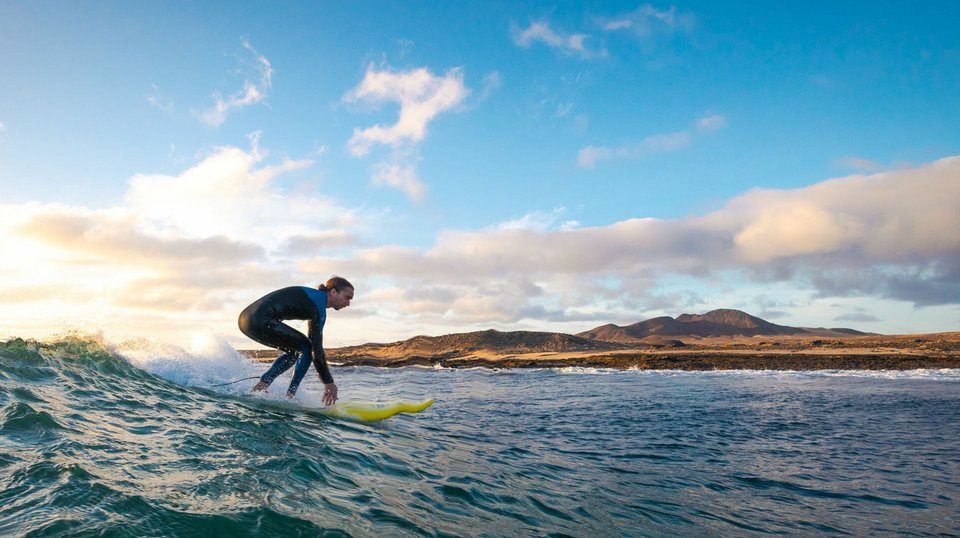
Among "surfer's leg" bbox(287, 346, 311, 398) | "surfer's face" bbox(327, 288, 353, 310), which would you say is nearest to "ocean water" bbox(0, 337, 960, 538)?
"surfer's leg" bbox(287, 346, 311, 398)

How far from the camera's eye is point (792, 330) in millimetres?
131375

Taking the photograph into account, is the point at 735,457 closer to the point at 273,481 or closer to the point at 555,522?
the point at 555,522

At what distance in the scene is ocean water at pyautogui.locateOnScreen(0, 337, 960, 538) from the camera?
11.0 feet

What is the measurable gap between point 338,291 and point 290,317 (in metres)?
0.95

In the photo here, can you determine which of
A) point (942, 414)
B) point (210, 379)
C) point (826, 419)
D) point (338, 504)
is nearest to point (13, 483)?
point (338, 504)

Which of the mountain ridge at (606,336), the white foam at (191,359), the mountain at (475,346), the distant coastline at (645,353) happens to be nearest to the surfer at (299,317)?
the white foam at (191,359)

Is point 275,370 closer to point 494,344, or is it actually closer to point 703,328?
point 494,344

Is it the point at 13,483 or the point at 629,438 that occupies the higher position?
the point at 13,483

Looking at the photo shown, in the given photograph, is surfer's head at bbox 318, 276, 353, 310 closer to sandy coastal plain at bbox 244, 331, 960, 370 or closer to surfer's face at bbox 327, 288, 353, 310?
surfer's face at bbox 327, 288, 353, 310

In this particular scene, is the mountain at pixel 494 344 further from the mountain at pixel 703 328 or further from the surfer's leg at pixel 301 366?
the mountain at pixel 703 328

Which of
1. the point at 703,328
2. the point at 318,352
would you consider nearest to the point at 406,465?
the point at 318,352

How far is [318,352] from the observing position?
8.33 m

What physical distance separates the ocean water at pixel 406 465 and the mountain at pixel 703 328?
105446 mm

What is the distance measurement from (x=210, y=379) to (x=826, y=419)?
13.3 m
